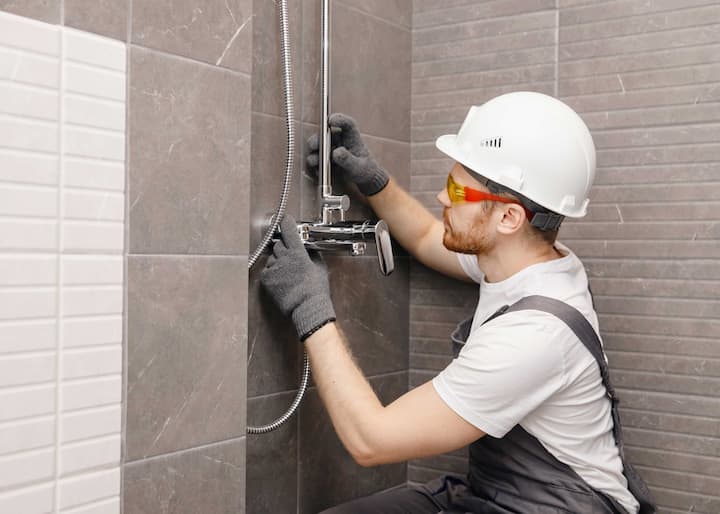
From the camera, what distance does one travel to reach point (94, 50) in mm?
1101

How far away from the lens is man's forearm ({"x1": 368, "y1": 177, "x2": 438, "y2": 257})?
188 cm

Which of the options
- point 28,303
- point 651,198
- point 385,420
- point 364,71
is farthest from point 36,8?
point 651,198

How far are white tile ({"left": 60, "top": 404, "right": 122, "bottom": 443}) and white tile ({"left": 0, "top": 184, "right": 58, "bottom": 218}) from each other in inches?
11.0

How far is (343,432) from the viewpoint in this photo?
1.50 metres

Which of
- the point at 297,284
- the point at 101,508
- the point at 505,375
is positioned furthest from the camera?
the point at 297,284

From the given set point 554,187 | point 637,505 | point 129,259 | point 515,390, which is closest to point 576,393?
point 515,390

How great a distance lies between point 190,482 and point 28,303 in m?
0.41

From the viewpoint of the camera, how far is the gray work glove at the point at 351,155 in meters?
1.72

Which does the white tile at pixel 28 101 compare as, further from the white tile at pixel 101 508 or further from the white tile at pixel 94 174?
the white tile at pixel 101 508

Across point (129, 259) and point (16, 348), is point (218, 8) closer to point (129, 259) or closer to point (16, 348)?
point (129, 259)

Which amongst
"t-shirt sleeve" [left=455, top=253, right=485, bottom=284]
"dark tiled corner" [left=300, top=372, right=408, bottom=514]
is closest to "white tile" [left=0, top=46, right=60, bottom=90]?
"dark tiled corner" [left=300, top=372, right=408, bottom=514]

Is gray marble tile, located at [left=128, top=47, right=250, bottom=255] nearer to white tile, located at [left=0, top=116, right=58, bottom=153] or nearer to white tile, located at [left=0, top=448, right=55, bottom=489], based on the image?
white tile, located at [left=0, top=116, right=58, bottom=153]

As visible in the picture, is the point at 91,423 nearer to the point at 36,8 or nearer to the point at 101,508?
the point at 101,508

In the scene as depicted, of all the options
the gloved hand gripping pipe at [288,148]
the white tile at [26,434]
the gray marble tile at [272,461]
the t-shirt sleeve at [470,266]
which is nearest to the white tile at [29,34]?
the white tile at [26,434]
